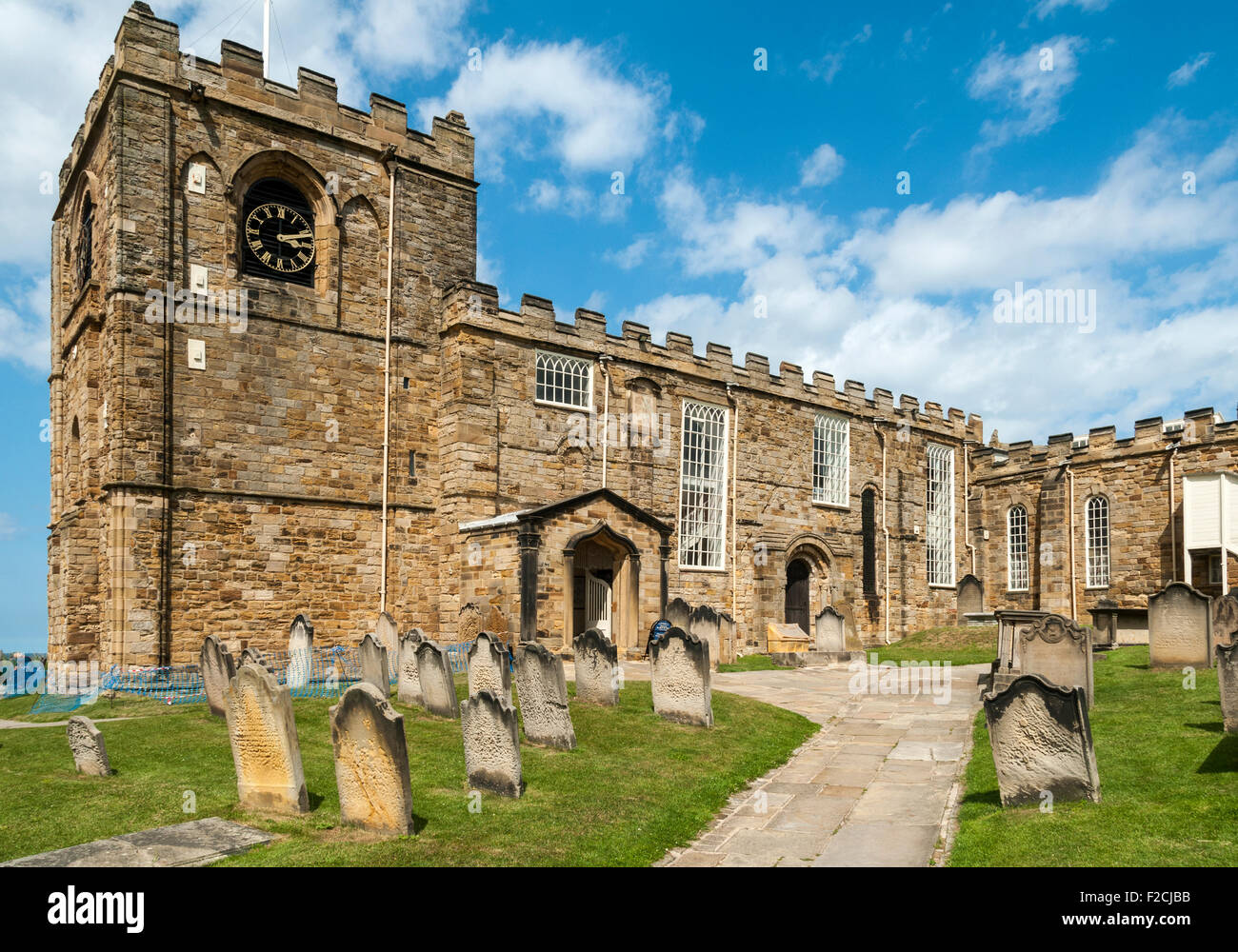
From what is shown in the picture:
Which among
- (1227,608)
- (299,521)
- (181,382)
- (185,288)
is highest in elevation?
(185,288)

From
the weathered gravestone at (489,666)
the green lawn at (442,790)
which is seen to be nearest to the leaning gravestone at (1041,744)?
the green lawn at (442,790)

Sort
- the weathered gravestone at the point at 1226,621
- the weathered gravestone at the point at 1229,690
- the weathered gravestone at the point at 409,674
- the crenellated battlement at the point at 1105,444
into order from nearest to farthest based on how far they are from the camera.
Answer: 1. the weathered gravestone at the point at 1229,690
2. the weathered gravestone at the point at 409,674
3. the weathered gravestone at the point at 1226,621
4. the crenellated battlement at the point at 1105,444

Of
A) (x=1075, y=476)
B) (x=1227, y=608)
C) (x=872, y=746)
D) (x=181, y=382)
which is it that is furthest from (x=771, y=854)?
(x=1075, y=476)

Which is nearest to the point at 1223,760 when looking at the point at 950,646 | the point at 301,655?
the point at 301,655

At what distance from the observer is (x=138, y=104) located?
59.5 ft

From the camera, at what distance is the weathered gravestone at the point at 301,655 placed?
1580 cm

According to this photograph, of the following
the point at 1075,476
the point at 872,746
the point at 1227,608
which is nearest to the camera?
the point at 872,746

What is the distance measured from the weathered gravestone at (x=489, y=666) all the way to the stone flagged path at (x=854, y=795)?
3.50 meters

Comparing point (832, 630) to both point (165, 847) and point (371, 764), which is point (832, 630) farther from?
point (165, 847)

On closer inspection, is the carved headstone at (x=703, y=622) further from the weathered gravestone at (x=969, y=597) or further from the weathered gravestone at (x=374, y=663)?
the weathered gravestone at (x=969, y=597)

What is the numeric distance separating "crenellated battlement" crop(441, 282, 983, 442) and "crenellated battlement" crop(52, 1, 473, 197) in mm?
3792

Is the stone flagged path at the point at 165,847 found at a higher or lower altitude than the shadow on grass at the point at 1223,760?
lower
